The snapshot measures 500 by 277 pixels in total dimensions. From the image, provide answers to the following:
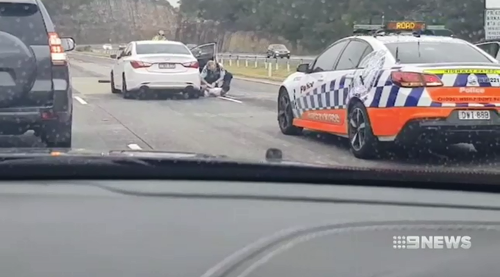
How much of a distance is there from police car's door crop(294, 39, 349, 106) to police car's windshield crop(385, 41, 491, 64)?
110 cm

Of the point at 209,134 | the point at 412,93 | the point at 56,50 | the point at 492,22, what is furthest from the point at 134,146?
the point at 492,22

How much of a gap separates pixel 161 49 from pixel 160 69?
74 centimetres

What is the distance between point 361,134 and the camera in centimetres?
874

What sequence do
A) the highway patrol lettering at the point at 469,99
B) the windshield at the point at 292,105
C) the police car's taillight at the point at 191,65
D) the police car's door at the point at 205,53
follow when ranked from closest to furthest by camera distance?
the windshield at the point at 292,105
the highway patrol lettering at the point at 469,99
the police car's taillight at the point at 191,65
the police car's door at the point at 205,53

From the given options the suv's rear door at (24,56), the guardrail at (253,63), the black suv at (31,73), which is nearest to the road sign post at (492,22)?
the black suv at (31,73)

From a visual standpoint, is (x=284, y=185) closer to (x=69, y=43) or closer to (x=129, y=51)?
(x=69, y=43)

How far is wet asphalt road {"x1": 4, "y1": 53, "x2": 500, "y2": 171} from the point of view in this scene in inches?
344

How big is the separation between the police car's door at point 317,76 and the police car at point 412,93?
6.5 inches

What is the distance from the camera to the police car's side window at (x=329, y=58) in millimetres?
9927

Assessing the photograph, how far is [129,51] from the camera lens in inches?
735

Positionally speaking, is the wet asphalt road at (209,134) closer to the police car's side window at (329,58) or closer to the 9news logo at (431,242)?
the police car's side window at (329,58)

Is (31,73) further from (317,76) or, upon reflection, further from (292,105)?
(292,105)

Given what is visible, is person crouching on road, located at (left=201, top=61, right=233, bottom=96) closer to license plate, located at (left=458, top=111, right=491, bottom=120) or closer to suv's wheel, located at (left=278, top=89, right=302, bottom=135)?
suv's wheel, located at (left=278, top=89, right=302, bottom=135)

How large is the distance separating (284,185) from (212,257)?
1.10 ft
